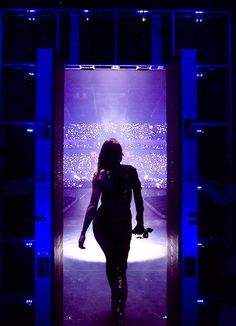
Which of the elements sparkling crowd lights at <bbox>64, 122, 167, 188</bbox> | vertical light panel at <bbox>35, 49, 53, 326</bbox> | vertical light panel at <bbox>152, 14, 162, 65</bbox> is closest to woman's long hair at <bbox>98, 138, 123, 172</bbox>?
vertical light panel at <bbox>35, 49, 53, 326</bbox>

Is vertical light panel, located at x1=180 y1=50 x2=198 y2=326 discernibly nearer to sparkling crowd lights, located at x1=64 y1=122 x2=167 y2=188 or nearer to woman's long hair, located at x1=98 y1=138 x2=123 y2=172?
woman's long hair, located at x1=98 y1=138 x2=123 y2=172

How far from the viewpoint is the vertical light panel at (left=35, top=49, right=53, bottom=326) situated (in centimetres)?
351

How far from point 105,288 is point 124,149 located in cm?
3223

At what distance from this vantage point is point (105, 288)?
5.54 meters

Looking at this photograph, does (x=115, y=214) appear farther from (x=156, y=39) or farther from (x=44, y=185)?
(x=156, y=39)

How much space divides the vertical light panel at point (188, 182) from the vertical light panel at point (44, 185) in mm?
1348

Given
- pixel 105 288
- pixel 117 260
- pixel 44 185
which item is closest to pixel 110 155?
pixel 44 185

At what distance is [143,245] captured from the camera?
8906mm

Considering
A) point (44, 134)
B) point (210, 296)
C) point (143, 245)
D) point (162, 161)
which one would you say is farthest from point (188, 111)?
point (162, 161)

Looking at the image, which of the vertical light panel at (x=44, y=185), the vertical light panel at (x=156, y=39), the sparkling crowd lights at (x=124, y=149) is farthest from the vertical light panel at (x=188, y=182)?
the sparkling crowd lights at (x=124, y=149)

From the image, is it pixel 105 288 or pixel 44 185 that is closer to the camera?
pixel 44 185

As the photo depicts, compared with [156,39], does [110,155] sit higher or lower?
lower

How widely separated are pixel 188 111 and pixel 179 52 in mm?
622

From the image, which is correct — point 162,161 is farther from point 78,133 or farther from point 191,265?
point 191,265
